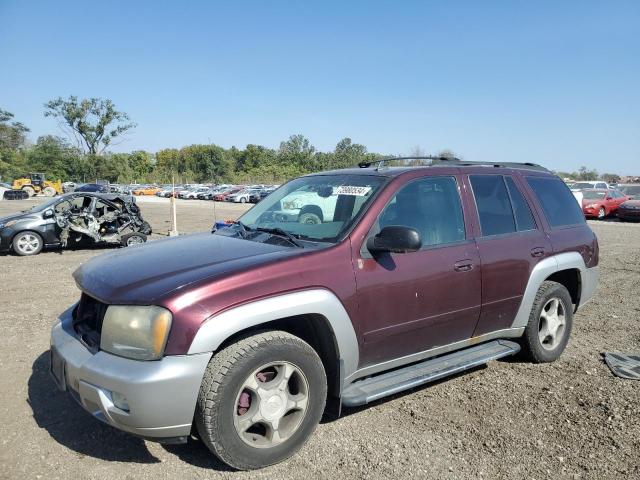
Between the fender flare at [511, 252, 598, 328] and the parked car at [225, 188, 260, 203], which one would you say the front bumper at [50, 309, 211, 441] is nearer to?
the fender flare at [511, 252, 598, 328]

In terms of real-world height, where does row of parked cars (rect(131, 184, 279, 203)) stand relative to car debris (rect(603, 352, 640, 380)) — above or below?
below

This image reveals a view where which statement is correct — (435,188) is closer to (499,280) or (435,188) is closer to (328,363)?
(499,280)

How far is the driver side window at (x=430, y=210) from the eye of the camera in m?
3.57

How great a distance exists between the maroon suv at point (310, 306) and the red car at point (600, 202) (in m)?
22.2

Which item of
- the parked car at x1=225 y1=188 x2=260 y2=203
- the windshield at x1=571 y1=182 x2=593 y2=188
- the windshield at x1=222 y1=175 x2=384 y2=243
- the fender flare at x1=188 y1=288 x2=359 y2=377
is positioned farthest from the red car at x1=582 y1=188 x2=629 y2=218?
the parked car at x1=225 y1=188 x2=260 y2=203

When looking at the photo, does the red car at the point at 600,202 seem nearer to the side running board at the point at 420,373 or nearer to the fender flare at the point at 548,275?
the fender flare at the point at 548,275

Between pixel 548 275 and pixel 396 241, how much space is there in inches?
79.9

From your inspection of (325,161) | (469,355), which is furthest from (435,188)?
(325,161)

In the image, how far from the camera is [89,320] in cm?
316

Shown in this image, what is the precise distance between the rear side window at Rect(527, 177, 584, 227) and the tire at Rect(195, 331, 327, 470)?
2.91 meters

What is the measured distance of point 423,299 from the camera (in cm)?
343

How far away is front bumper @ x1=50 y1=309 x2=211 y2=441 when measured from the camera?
8.14ft

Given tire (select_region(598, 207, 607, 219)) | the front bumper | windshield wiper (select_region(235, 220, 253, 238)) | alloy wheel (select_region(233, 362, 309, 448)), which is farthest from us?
tire (select_region(598, 207, 607, 219))

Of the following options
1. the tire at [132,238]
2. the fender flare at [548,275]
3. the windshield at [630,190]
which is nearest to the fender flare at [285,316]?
the fender flare at [548,275]
